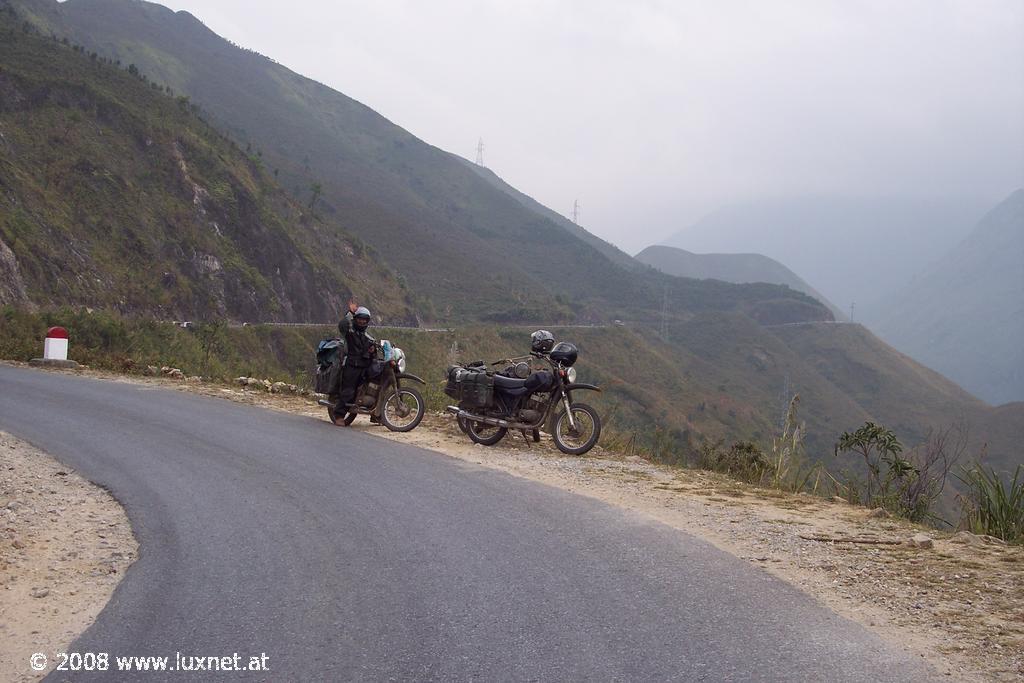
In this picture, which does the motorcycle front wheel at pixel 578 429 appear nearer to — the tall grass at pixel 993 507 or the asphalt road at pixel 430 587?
the asphalt road at pixel 430 587

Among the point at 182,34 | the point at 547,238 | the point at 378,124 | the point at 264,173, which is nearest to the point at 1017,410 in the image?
the point at 264,173

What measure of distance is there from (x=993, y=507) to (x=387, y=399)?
8.07m

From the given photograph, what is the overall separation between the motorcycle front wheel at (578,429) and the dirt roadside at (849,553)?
0.22 meters

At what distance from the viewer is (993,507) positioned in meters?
8.36

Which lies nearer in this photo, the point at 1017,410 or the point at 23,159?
the point at 23,159

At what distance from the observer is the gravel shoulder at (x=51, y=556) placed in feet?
15.9

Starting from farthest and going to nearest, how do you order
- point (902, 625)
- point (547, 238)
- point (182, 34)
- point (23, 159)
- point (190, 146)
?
1. point (182, 34)
2. point (547, 238)
3. point (190, 146)
4. point (23, 159)
5. point (902, 625)

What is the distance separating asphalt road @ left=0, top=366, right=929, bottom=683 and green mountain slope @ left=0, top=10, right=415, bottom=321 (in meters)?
30.3

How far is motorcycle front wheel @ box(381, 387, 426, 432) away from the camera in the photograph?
42.1 feet

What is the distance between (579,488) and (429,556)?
320 cm

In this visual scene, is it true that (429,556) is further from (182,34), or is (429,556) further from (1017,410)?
(182,34)

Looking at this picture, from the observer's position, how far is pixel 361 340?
42.6 ft

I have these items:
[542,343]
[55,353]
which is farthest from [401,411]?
[55,353]

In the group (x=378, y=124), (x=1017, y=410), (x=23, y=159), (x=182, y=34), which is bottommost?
(x=1017, y=410)
